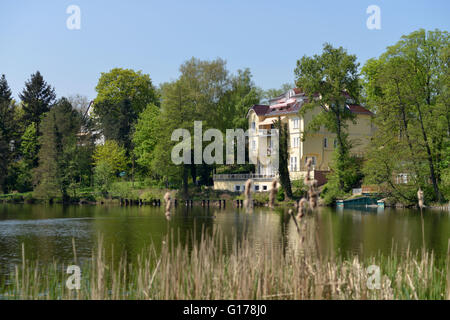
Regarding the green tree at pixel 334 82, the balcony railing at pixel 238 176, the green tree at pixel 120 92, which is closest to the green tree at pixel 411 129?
the green tree at pixel 334 82

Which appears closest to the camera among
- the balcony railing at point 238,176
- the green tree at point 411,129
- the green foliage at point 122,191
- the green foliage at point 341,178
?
the green tree at point 411,129

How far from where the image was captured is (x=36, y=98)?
88.7 m

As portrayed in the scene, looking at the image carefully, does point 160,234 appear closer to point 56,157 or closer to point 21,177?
point 56,157

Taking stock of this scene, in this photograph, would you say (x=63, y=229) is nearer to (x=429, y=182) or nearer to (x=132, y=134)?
(x=429, y=182)

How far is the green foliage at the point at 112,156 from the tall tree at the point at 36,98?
14216 millimetres

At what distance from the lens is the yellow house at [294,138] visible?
68125mm

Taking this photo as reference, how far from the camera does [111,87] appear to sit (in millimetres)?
90188

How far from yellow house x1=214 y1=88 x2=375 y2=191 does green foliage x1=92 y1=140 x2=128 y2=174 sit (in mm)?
15226

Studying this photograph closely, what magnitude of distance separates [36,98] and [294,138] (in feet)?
136

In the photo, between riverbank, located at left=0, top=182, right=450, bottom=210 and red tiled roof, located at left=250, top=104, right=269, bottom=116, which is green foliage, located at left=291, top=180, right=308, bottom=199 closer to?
riverbank, located at left=0, top=182, right=450, bottom=210

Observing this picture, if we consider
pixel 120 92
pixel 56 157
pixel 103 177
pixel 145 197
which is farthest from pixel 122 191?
pixel 120 92

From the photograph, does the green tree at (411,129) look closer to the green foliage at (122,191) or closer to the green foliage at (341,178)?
the green foliage at (341,178)

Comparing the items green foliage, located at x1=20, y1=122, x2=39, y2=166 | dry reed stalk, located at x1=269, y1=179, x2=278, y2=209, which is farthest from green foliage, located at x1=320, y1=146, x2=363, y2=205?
dry reed stalk, located at x1=269, y1=179, x2=278, y2=209

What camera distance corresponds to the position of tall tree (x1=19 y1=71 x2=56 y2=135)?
288 feet
